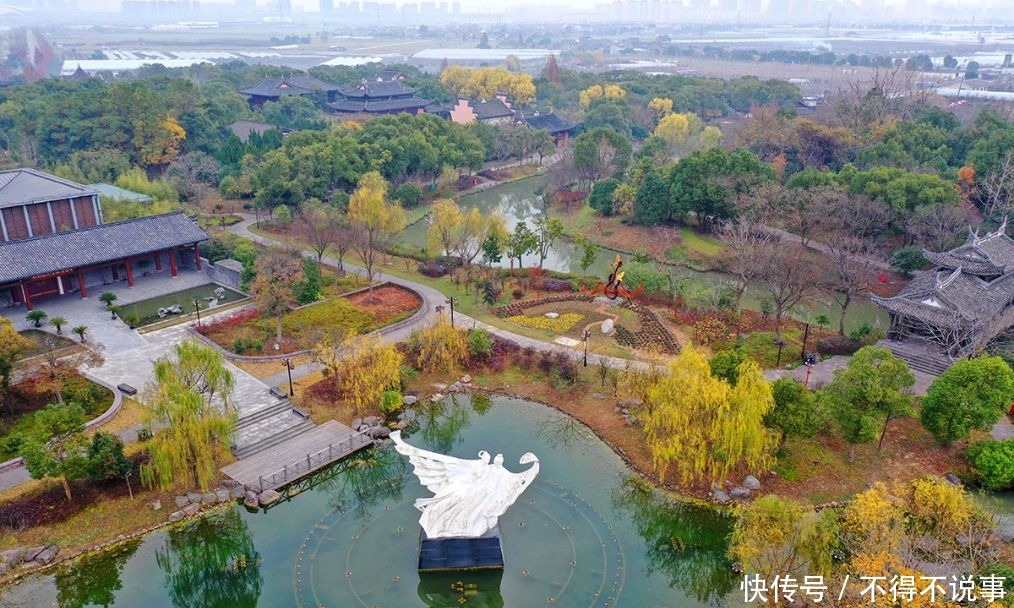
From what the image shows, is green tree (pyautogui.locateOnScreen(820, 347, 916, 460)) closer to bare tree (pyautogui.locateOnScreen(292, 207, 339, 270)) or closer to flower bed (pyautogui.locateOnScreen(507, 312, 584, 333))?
flower bed (pyautogui.locateOnScreen(507, 312, 584, 333))

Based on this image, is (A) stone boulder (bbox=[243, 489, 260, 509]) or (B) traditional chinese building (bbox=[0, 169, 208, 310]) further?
(B) traditional chinese building (bbox=[0, 169, 208, 310])

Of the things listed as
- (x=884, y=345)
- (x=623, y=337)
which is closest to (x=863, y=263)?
(x=884, y=345)

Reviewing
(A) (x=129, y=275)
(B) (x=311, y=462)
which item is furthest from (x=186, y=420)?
(A) (x=129, y=275)

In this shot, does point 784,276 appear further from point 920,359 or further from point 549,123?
point 549,123

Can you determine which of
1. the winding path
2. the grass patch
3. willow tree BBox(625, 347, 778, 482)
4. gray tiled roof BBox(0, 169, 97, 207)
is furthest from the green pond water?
gray tiled roof BBox(0, 169, 97, 207)

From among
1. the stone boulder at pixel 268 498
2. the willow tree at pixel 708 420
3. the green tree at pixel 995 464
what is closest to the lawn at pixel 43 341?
the stone boulder at pixel 268 498

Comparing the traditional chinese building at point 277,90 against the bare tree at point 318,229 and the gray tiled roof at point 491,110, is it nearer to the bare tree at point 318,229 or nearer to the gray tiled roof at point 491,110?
the gray tiled roof at point 491,110

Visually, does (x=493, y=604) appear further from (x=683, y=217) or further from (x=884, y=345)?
(x=683, y=217)
